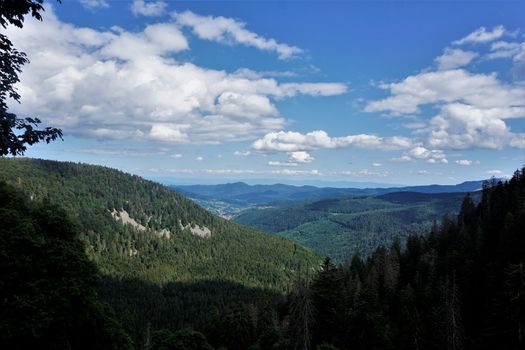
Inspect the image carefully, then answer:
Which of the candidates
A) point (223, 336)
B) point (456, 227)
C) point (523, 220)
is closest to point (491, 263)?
point (523, 220)

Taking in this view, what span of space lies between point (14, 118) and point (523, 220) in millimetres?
105548

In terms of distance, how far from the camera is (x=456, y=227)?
132375 millimetres

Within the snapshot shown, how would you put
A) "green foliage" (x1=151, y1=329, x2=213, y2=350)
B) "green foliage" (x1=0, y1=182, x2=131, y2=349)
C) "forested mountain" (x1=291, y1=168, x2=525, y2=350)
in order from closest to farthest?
"green foliage" (x1=0, y1=182, x2=131, y2=349) → "forested mountain" (x1=291, y1=168, x2=525, y2=350) → "green foliage" (x1=151, y1=329, x2=213, y2=350)

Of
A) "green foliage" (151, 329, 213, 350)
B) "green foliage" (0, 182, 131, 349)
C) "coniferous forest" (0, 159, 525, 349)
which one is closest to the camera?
"green foliage" (0, 182, 131, 349)

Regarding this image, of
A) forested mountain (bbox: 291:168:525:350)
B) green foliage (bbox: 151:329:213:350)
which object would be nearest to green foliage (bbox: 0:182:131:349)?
forested mountain (bbox: 291:168:525:350)

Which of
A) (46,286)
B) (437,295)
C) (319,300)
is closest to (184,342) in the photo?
(319,300)

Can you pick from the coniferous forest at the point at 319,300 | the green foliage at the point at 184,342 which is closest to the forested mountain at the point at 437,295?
the coniferous forest at the point at 319,300

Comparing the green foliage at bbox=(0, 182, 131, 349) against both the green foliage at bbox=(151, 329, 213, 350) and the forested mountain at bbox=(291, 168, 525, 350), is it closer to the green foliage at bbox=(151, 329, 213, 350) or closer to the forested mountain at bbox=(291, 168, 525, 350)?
the forested mountain at bbox=(291, 168, 525, 350)

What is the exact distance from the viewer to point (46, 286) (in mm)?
30062

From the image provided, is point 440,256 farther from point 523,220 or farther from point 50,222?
point 50,222

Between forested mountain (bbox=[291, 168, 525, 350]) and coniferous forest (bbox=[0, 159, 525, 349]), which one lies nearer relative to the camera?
coniferous forest (bbox=[0, 159, 525, 349])

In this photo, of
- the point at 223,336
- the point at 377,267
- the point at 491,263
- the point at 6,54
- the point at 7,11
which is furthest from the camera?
the point at 377,267

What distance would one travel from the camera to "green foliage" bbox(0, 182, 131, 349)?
2739cm

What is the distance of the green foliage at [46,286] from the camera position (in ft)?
89.9
